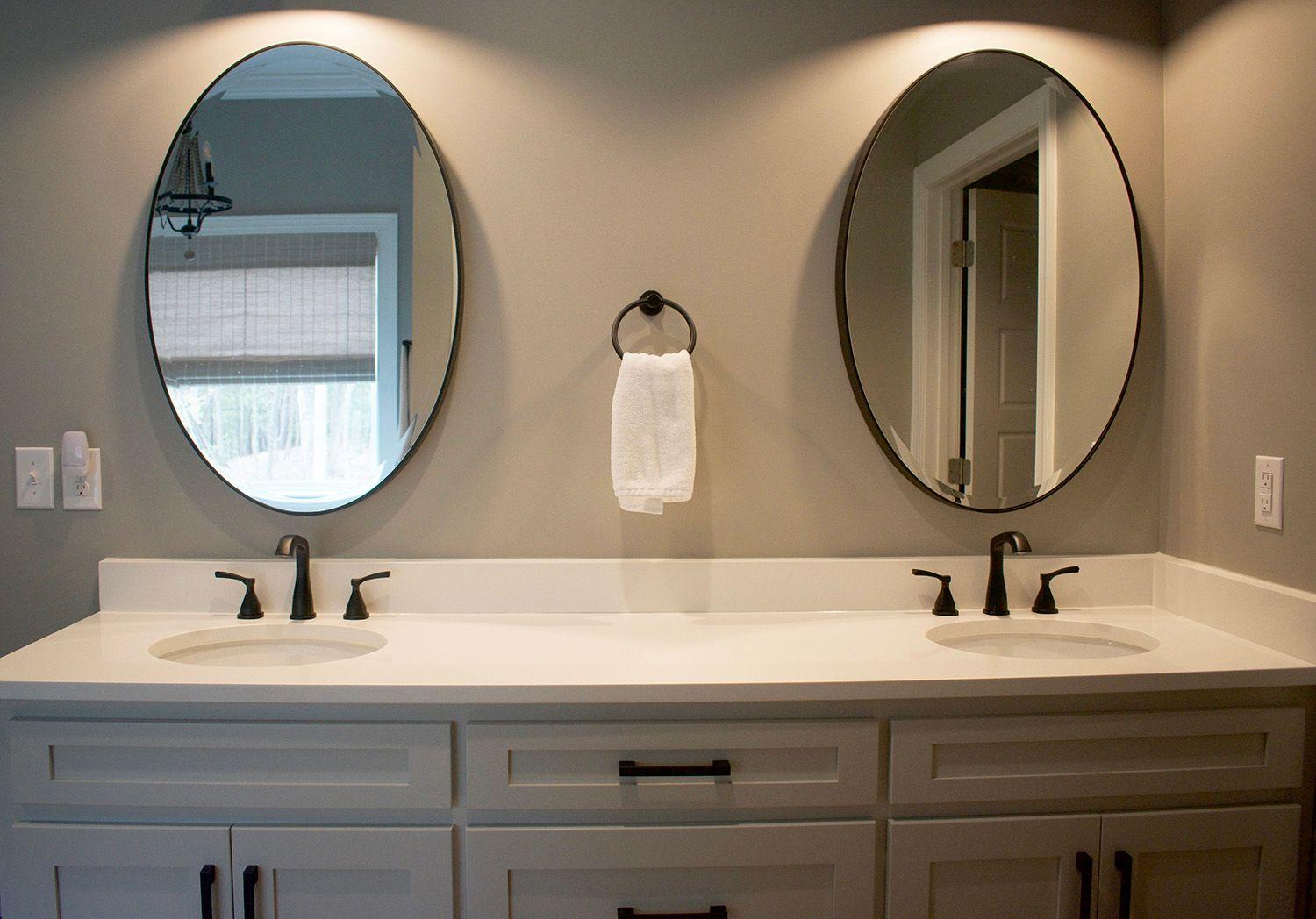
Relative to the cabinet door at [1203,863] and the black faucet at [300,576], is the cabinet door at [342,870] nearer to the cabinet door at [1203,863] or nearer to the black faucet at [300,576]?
the black faucet at [300,576]

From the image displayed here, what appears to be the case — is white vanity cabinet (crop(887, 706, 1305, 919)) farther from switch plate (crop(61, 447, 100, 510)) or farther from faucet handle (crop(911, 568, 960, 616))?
switch plate (crop(61, 447, 100, 510))

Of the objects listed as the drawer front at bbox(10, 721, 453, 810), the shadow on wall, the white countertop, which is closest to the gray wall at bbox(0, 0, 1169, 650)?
the shadow on wall

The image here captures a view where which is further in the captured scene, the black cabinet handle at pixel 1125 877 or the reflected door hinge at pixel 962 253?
the reflected door hinge at pixel 962 253

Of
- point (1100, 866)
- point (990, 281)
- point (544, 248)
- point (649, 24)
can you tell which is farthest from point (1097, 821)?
point (649, 24)

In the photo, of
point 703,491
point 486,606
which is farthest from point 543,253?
point 486,606

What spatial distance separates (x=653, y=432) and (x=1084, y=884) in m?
1.07

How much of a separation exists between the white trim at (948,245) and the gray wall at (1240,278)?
0.88 ft

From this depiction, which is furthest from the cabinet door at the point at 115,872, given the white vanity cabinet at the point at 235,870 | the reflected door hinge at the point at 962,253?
the reflected door hinge at the point at 962,253

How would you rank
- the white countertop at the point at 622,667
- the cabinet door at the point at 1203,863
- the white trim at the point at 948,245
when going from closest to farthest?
the white countertop at the point at 622,667
the cabinet door at the point at 1203,863
the white trim at the point at 948,245

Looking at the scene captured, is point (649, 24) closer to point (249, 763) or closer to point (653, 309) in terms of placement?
point (653, 309)

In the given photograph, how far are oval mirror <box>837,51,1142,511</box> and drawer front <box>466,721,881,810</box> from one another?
0.68 m

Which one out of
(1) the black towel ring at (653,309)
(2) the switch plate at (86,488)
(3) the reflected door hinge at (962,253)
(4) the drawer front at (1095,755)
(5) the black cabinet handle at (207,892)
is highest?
(3) the reflected door hinge at (962,253)

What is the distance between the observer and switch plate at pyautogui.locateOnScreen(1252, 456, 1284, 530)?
1.50 meters

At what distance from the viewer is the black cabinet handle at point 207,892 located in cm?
129
